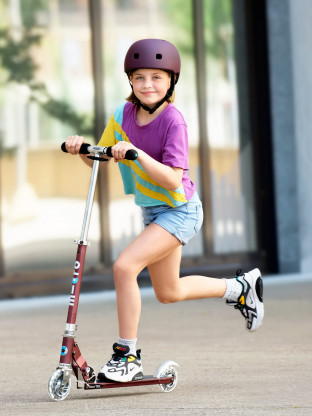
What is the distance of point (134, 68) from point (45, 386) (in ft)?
5.62

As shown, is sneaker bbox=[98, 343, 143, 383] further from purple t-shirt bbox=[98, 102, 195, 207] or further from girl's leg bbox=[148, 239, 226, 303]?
purple t-shirt bbox=[98, 102, 195, 207]

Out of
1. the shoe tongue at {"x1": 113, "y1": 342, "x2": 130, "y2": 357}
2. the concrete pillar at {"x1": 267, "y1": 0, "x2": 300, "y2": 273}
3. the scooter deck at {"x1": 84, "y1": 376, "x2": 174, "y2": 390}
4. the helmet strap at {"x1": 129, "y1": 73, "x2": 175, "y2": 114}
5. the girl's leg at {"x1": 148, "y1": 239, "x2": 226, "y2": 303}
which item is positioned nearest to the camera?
the scooter deck at {"x1": 84, "y1": 376, "x2": 174, "y2": 390}

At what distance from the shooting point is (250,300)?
5867 millimetres

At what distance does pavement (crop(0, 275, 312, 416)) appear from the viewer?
4930 millimetres

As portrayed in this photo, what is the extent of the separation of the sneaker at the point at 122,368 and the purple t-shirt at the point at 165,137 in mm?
846

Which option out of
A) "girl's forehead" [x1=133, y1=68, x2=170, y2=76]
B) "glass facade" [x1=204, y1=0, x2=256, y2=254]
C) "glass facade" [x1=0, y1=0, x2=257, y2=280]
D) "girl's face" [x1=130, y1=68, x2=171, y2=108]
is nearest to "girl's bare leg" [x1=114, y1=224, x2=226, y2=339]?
"girl's face" [x1=130, y1=68, x2=171, y2=108]

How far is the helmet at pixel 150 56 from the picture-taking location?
521 cm

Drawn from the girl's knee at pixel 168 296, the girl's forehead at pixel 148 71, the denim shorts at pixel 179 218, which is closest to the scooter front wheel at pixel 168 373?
the girl's knee at pixel 168 296

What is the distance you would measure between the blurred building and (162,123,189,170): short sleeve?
4.77 m

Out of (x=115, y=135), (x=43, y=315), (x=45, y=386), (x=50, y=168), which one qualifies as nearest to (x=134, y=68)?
(x=115, y=135)

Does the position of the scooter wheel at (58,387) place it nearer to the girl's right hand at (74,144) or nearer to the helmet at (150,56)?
the girl's right hand at (74,144)

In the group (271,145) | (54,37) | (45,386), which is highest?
(54,37)

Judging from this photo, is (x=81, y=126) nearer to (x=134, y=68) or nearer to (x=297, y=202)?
(x=297, y=202)

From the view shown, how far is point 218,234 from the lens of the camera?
1080 cm
